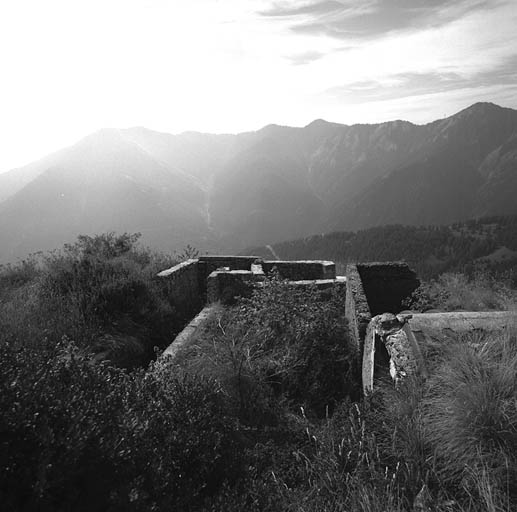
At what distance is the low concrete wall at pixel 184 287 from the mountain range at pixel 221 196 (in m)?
90.5

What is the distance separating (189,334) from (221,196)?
16681 centimetres

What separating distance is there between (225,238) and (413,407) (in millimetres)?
130680

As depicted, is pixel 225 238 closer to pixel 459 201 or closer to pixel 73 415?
pixel 459 201

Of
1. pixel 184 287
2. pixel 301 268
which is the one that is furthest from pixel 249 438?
pixel 301 268

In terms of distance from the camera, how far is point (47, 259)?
796 centimetres

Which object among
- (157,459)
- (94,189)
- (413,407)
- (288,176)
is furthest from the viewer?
(288,176)

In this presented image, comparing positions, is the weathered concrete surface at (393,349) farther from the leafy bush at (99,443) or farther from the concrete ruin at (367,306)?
the leafy bush at (99,443)

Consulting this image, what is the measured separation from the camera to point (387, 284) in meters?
9.25

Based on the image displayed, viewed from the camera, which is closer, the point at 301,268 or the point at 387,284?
the point at 387,284

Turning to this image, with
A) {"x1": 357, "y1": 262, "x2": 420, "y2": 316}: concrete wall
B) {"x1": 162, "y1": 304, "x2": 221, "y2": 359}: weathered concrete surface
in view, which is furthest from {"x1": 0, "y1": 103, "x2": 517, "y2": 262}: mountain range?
{"x1": 162, "y1": 304, "x2": 221, "y2": 359}: weathered concrete surface

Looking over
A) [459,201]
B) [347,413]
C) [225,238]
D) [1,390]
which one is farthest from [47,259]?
[459,201]

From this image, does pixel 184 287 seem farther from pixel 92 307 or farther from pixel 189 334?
pixel 189 334

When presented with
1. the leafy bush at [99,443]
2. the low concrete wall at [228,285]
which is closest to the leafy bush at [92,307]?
the low concrete wall at [228,285]

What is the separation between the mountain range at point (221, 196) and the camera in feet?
364
